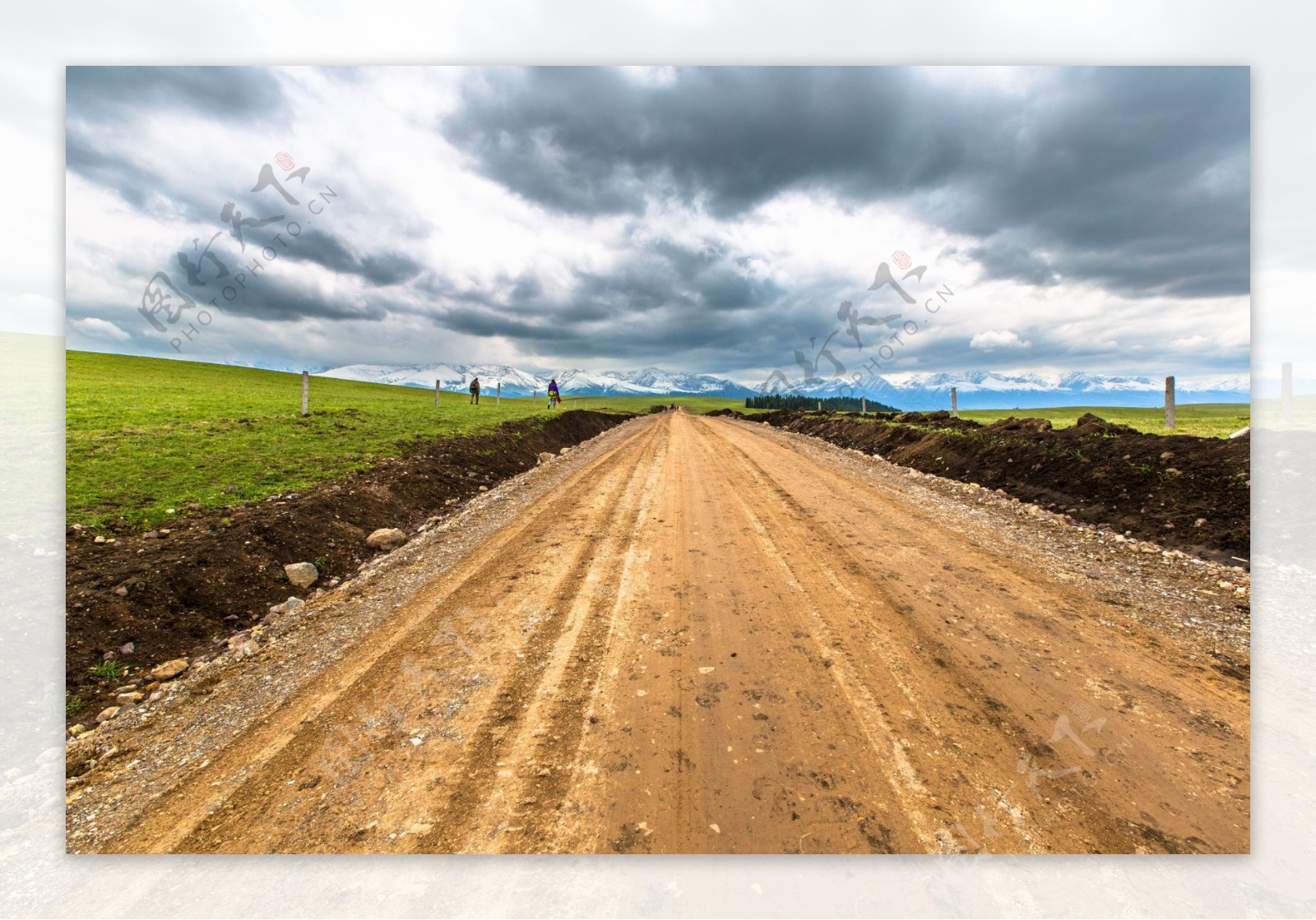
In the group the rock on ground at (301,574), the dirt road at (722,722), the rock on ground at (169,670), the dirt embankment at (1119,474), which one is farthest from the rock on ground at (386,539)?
the dirt embankment at (1119,474)

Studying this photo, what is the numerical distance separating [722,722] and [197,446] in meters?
13.0

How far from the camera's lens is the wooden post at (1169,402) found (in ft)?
39.7

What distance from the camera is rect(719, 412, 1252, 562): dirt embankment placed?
6.70 metres

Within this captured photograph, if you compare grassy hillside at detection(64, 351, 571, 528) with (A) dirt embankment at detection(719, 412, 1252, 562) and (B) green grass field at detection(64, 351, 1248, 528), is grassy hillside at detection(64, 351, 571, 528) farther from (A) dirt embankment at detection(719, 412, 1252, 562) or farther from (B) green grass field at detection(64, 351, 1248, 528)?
(A) dirt embankment at detection(719, 412, 1252, 562)

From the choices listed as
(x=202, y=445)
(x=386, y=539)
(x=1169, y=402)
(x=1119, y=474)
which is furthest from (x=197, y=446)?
(x=1169, y=402)

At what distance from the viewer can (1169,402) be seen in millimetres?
12234

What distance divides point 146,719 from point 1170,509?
11.8 m

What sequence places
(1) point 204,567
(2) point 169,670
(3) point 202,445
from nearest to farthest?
(2) point 169,670 → (1) point 204,567 → (3) point 202,445

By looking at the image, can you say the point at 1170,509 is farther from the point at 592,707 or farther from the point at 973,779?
A: the point at 592,707

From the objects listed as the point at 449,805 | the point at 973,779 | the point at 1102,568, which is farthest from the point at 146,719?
the point at 1102,568

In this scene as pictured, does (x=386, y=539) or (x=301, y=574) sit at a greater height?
(x=386, y=539)

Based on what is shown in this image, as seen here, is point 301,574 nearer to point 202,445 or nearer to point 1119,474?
point 202,445

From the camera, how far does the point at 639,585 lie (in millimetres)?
5434

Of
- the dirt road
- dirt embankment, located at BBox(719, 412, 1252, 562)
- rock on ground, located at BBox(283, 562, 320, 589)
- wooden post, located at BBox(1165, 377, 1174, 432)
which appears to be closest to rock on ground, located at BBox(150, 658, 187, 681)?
the dirt road
